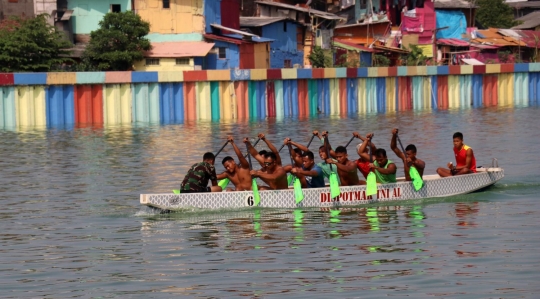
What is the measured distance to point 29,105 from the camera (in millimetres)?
48000

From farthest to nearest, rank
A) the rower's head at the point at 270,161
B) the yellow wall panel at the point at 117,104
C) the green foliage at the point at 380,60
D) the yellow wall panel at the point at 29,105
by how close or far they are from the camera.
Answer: the green foliage at the point at 380,60, the yellow wall panel at the point at 117,104, the yellow wall panel at the point at 29,105, the rower's head at the point at 270,161

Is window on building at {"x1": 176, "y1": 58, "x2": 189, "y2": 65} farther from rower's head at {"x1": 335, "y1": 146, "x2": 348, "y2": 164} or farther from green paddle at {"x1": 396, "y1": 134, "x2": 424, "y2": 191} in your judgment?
rower's head at {"x1": 335, "y1": 146, "x2": 348, "y2": 164}

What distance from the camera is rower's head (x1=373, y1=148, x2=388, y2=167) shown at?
73.3 ft

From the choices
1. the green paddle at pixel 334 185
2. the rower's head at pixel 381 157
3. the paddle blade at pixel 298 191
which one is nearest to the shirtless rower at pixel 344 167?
the green paddle at pixel 334 185

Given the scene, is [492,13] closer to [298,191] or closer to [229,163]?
[298,191]

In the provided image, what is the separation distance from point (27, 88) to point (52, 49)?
5.76 m

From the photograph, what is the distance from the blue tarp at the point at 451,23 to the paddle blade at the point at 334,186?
2418 inches

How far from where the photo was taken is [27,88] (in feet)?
157

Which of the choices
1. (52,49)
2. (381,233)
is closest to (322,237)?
(381,233)

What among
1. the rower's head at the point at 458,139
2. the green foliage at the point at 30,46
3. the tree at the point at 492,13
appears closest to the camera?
the rower's head at the point at 458,139

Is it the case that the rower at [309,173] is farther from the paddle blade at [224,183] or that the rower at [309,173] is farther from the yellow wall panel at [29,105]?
the yellow wall panel at [29,105]

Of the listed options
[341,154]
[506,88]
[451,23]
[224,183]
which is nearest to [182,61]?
[506,88]

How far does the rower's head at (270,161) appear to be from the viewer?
21.2 meters

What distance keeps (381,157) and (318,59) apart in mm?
44609
